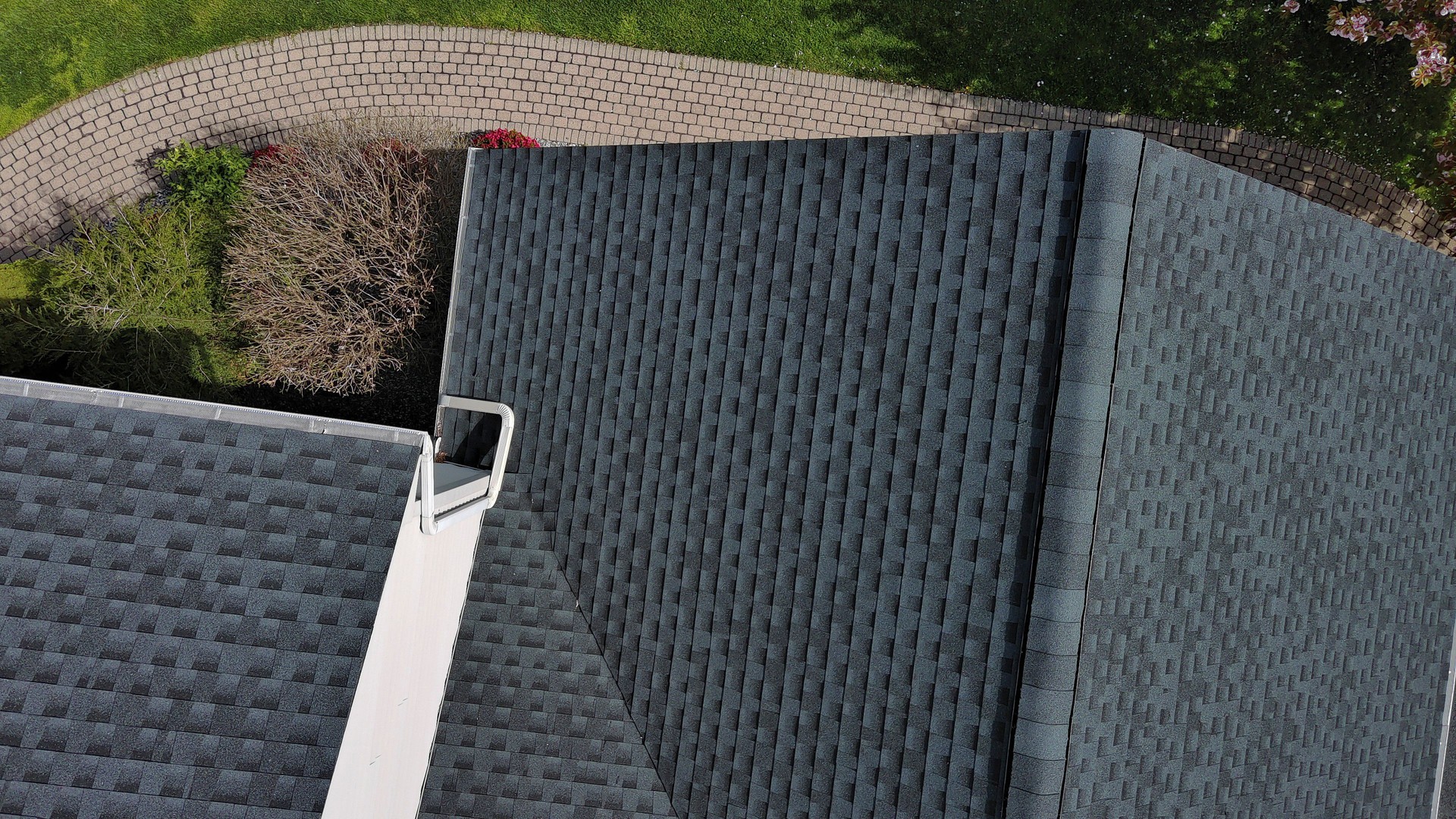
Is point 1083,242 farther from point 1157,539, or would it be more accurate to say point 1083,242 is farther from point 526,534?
point 526,534

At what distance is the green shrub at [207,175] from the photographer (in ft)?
35.2

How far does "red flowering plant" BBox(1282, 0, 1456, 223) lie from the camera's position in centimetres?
985

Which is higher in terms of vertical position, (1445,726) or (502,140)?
(502,140)

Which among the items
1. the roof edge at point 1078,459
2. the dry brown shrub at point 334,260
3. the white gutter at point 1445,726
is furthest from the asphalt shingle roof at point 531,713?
the white gutter at point 1445,726

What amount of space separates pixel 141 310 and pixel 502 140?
5084mm

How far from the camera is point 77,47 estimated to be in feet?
38.6

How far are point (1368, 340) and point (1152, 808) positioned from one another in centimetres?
433

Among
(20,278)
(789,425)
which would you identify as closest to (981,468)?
(789,425)

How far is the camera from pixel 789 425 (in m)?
6.68

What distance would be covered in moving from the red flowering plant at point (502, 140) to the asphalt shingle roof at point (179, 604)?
20.8 feet

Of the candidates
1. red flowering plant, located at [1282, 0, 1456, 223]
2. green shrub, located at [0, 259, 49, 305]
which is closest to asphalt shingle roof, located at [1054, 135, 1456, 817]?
red flowering plant, located at [1282, 0, 1456, 223]

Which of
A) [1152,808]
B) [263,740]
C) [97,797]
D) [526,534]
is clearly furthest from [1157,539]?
[97,797]

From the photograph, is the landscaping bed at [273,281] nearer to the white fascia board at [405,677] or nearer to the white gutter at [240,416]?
the white fascia board at [405,677]

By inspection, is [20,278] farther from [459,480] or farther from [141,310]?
[459,480]
